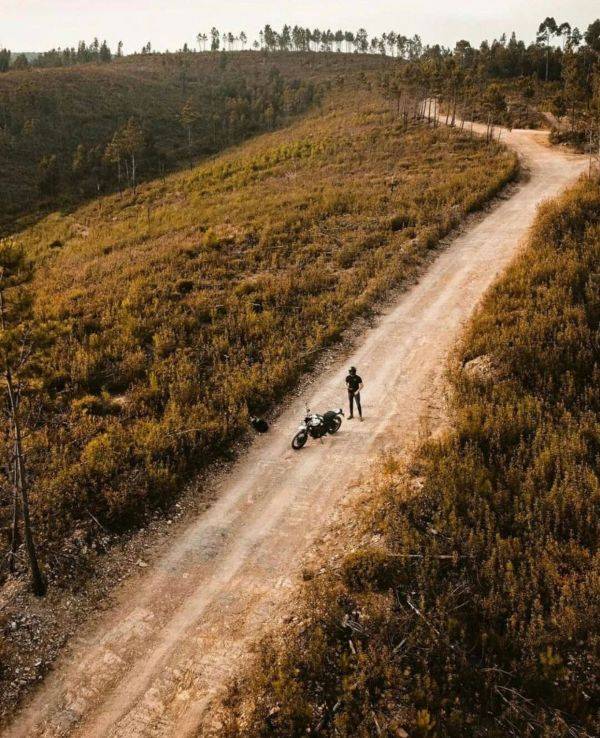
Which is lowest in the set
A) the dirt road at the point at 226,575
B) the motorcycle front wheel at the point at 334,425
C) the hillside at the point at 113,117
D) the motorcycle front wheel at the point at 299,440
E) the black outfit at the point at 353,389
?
the dirt road at the point at 226,575

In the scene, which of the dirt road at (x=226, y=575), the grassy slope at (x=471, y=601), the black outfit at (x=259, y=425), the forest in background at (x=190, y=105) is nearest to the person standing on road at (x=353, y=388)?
the dirt road at (x=226, y=575)

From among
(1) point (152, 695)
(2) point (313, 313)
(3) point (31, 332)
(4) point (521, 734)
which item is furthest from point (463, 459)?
(2) point (313, 313)

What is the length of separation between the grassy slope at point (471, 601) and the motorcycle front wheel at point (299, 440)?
2.57 metres

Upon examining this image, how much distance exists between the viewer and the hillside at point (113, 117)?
2904 inches

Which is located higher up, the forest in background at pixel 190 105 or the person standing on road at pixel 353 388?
the forest in background at pixel 190 105

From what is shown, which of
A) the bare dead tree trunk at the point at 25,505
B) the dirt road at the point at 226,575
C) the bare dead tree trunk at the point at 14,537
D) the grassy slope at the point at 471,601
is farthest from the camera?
the bare dead tree trunk at the point at 14,537

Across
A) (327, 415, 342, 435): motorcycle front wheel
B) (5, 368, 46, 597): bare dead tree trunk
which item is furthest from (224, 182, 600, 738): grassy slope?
(5, 368, 46, 597): bare dead tree trunk

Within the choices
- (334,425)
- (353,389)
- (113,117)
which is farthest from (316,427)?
(113,117)

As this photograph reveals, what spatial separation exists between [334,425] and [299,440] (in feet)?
3.50

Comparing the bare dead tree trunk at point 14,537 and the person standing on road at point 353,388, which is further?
the person standing on road at point 353,388

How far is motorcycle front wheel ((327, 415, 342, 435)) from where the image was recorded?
13.8 m

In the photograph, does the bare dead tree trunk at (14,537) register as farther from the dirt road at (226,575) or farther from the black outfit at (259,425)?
the black outfit at (259,425)

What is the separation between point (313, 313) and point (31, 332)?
1295 centimetres

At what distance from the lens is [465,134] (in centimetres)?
5509
